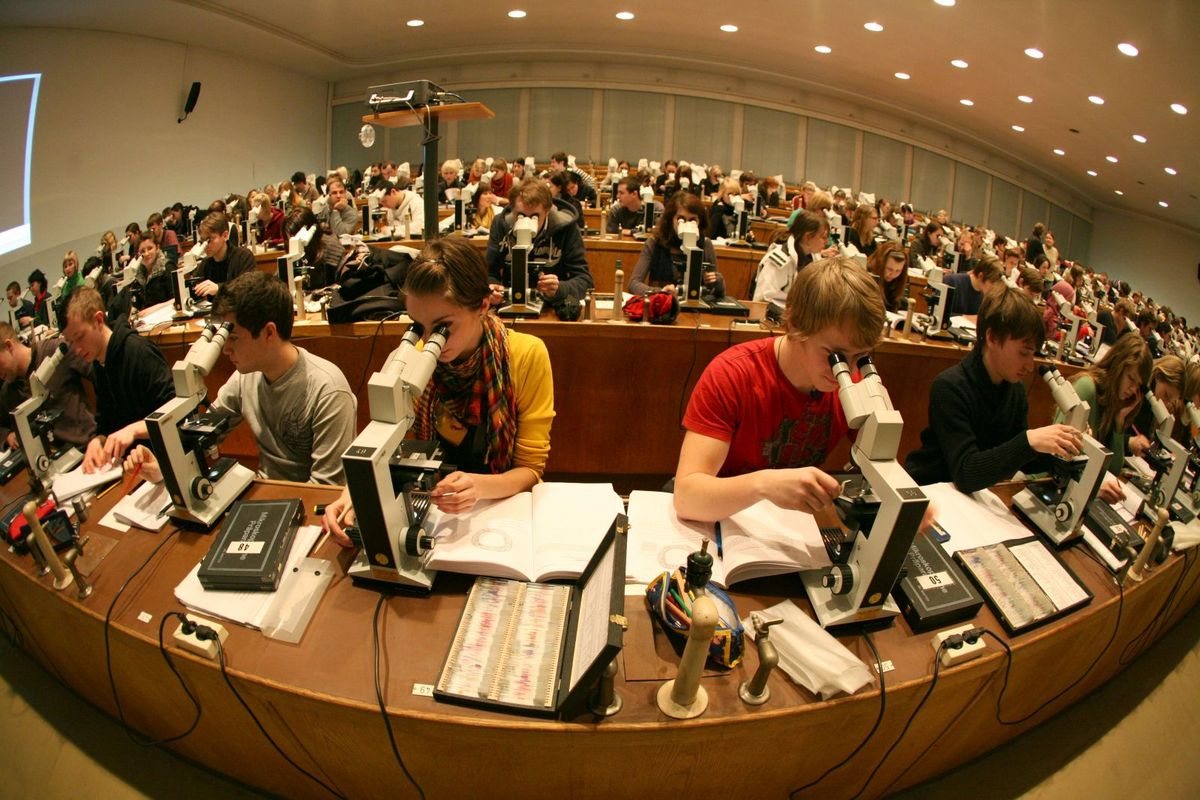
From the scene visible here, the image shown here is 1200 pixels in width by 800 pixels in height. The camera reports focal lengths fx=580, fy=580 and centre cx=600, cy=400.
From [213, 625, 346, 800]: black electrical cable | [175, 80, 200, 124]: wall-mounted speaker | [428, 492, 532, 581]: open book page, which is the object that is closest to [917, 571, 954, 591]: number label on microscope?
[428, 492, 532, 581]: open book page

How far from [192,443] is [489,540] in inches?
29.6

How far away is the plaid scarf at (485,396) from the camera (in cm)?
154

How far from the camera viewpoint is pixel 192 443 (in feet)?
4.46

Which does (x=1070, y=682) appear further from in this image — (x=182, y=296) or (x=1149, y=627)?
(x=182, y=296)

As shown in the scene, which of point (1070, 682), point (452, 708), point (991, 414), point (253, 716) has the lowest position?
point (1070, 682)

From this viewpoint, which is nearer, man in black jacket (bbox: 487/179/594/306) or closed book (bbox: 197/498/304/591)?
closed book (bbox: 197/498/304/591)

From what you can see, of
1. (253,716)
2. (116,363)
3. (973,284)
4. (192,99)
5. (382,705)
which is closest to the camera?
(382,705)

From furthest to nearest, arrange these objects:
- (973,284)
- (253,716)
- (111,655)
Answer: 1. (973,284)
2. (111,655)
3. (253,716)

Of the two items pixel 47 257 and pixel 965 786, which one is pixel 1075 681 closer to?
pixel 965 786

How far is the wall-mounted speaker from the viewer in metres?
9.33

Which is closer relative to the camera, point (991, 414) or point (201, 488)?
point (201, 488)

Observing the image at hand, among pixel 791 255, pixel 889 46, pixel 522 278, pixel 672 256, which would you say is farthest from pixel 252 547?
pixel 889 46

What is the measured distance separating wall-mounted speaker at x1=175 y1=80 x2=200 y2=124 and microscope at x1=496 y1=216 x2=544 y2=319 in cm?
940

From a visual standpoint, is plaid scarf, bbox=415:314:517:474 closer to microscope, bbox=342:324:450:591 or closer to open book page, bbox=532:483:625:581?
open book page, bbox=532:483:625:581
